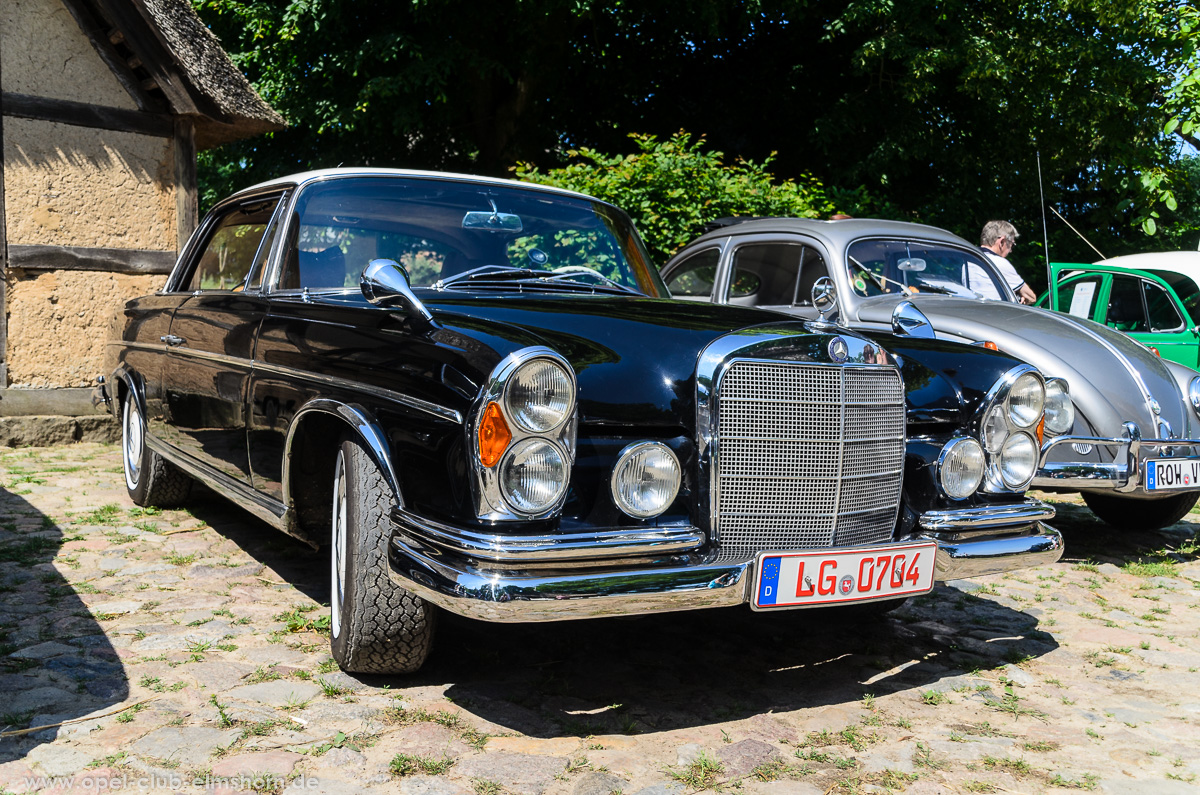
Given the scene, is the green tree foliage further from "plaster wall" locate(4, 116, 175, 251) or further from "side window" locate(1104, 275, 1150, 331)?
"plaster wall" locate(4, 116, 175, 251)

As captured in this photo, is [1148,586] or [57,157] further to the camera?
[57,157]

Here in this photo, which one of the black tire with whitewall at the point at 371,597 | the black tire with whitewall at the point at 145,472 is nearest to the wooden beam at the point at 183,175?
the black tire with whitewall at the point at 145,472

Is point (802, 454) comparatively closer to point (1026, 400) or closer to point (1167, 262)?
point (1026, 400)

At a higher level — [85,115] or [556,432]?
[85,115]

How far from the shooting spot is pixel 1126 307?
9602 mm

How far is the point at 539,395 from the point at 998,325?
3.93 metres

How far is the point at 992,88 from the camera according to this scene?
13539mm

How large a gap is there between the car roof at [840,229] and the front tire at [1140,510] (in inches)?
76.5

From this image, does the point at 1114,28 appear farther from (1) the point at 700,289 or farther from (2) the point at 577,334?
(2) the point at 577,334

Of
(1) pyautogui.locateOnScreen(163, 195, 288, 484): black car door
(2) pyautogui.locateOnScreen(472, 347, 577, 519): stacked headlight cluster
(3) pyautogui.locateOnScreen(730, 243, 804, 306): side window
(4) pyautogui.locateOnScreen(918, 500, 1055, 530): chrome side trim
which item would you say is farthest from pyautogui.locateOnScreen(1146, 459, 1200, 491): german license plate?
(1) pyautogui.locateOnScreen(163, 195, 288, 484): black car door

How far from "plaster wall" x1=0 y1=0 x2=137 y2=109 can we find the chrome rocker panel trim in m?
7.41

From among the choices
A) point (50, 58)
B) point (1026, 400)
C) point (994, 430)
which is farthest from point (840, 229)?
point (50, 58)

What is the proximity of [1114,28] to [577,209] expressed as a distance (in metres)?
13.0

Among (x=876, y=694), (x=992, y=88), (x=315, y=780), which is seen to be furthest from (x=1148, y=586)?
(x=992, y=88)
